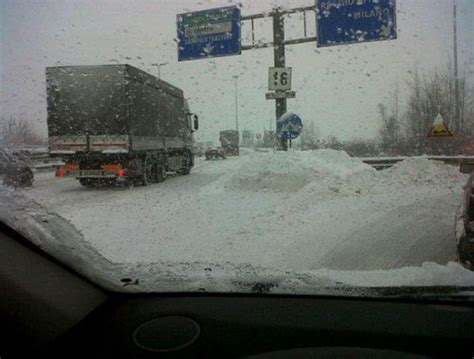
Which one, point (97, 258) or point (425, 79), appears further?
point (425, 79)

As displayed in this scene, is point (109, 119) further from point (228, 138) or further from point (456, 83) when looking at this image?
point (456, 83)

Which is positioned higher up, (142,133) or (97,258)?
(142,133)

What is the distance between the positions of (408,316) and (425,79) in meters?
1.87

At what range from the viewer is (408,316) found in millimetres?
2508

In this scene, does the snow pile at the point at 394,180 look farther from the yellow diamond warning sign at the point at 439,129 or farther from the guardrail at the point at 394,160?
the yellow diamond warning sign at the point at 439,129

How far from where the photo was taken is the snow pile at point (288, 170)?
465cm

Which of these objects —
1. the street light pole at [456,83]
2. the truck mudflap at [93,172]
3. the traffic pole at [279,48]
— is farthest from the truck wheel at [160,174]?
the street light pole at [456,83]

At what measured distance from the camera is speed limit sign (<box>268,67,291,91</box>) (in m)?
3.93

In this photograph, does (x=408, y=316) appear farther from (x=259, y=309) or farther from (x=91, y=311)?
(x=91, y=311)

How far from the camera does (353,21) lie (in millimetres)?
3768

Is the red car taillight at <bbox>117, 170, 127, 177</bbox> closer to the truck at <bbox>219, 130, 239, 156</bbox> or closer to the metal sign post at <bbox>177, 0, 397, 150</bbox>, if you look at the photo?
the truck at <bbox>219, 130, 239, 156</bbox>

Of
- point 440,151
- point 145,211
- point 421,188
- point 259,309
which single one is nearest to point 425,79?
point 440,151

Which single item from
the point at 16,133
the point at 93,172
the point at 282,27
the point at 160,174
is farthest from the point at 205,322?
the point at 160,174

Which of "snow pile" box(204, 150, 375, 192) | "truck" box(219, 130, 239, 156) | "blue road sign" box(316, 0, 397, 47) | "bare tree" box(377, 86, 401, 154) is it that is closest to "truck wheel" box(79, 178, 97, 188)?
"truck" box(219, 130, 239, 156)
